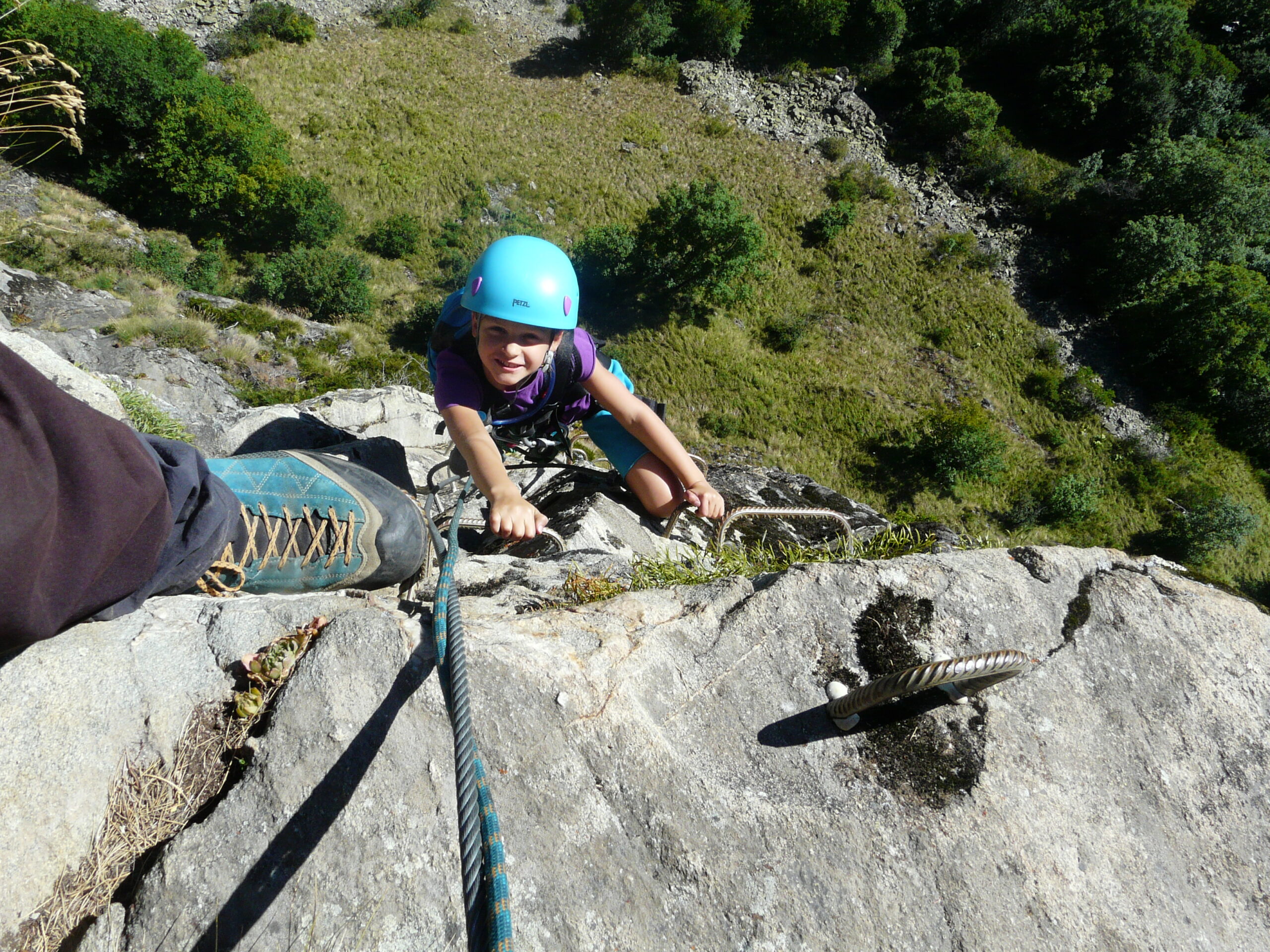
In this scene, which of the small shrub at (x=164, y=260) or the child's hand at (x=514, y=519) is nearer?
the child's hand at (x=514, y=519)

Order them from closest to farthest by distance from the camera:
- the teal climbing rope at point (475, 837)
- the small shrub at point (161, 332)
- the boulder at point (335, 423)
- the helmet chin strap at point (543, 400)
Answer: the teal climbing rope at point (475, 837)
the helmet chin strap at point (543, 400)
the boulder at point (335, 423)
the small shrub at point (161, 332)

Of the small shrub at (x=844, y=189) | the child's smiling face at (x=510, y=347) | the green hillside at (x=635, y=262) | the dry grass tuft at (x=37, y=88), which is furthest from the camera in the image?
the small shrub at (x=844, y=189)

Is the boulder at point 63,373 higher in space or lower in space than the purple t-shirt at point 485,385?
lower

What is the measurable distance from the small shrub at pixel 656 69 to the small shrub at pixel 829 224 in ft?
65.3

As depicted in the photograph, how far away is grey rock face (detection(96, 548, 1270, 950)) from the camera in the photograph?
6.09ft

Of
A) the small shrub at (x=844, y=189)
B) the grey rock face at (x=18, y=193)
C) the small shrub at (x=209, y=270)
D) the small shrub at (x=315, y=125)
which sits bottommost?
the small shrub at (x=209, y=270)

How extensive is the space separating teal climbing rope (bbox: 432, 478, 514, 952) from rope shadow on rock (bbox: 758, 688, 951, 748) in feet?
3.96

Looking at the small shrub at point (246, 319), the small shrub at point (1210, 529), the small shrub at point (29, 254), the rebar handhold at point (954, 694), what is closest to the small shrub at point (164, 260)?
the small shrub at point (29, 254)

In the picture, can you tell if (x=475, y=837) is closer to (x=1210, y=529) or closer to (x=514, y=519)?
(x=514, y=519)

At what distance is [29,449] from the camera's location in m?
1.65

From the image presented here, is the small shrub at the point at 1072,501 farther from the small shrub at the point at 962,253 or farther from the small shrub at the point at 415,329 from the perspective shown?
the small shrub at the point at 415,329

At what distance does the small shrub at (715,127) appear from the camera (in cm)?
4703

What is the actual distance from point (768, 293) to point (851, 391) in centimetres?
974

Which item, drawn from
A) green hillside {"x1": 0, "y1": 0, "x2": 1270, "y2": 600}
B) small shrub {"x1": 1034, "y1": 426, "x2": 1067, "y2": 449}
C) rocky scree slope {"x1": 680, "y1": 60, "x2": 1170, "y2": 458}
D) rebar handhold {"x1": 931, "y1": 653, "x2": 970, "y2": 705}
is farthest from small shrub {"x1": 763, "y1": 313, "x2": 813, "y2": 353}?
rebar handhold {"x1": 931, "y1": 653, "x2": 970, "y2": 705}
